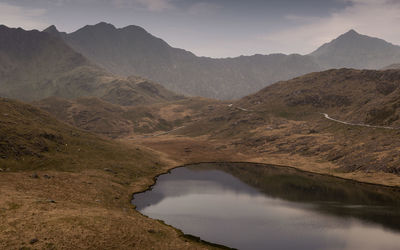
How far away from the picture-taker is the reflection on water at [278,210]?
63.3 meters

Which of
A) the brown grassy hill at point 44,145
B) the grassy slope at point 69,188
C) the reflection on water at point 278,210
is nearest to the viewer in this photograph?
the grassy slope at point 69,188

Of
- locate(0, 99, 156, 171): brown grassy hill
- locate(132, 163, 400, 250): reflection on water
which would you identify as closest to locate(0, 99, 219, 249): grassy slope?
locate(0, 99, 156, 171): brown grassy hill

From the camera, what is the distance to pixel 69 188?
86250 mm

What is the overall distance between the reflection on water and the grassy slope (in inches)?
365

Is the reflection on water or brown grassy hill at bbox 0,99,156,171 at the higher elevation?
brown grassy hill at bbox 0,99,156,171

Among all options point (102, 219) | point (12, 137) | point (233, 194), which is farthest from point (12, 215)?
point (233, 194)

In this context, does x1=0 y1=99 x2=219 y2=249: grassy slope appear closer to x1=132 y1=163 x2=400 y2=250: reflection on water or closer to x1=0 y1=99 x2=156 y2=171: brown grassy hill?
x1=0 y1=99 x2=156 y2=171: brown grassy hill

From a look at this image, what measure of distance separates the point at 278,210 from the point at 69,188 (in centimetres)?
6276

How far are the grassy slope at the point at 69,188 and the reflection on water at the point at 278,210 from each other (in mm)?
9266

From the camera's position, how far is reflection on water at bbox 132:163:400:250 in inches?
2491

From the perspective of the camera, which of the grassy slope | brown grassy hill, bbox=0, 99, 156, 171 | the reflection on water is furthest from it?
brown grassy hill, bbox=0, 99, 156, 171

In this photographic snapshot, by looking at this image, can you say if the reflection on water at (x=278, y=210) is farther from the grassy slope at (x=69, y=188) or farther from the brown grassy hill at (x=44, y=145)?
the brown grassy hill at (x=44, y=145)

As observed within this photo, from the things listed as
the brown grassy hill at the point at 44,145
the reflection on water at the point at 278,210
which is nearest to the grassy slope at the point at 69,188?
the brown grassy hill at the point at 44,145

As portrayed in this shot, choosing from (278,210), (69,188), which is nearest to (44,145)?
(69,188)
